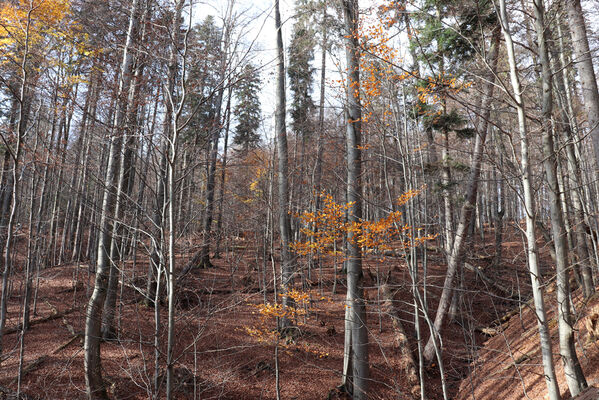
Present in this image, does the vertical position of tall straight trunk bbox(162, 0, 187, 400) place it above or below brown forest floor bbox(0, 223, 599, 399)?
above

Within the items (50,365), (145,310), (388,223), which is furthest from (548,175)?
(145,310)

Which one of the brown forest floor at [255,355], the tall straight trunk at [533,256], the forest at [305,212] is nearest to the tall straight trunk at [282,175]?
the forest at [305,212]

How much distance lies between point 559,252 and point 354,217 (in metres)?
3.28

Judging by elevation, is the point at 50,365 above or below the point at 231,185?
below

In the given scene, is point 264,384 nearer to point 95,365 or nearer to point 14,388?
point 95,365

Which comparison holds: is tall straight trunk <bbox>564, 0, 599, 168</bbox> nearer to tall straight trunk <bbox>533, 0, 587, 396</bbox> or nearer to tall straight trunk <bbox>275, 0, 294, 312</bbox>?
tall straight trunk <bbox>533, 0, 587, 396</bbox>

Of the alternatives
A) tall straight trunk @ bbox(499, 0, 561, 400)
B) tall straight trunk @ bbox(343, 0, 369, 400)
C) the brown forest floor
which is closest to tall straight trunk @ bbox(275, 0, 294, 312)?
the brown forest floor

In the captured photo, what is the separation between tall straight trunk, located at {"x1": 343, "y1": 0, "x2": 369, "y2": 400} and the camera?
570 centimetres

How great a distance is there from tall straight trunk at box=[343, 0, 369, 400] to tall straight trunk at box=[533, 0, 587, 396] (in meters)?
2.56

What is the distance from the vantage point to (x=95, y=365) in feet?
18.3

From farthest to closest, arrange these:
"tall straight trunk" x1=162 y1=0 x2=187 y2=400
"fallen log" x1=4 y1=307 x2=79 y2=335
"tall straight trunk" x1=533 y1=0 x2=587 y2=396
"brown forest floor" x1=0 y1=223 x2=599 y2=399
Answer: "fallen log" x1=4 y1=307 x2=79 y2=335
"brown forest floor" x1=0 y1=223 x2=599 y2=399
"tall straight trunk" x1=533 y1=0 x2=587 y2=396
"tall straight trunk" x1=162 y1=0 x2=187 y2=400

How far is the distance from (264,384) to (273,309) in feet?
5.37

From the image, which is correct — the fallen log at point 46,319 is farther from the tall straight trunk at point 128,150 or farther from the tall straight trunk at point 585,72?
the tall straight trunk at point 585,72

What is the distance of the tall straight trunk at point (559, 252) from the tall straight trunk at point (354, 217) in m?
2.56
